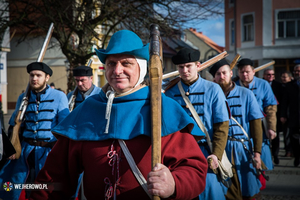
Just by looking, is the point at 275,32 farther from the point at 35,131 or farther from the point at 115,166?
the point at 115,166

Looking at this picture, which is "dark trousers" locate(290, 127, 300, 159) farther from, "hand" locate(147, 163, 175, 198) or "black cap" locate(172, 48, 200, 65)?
"hand" locate(147, 163, 175, 198)

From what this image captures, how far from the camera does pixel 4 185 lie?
230 inches

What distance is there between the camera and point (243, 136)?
562 centimetres

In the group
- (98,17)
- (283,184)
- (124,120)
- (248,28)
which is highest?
(248,28)

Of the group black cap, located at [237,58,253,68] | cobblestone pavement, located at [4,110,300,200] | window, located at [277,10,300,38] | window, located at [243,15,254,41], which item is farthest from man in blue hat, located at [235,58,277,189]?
window, located at [243,15,254,41]

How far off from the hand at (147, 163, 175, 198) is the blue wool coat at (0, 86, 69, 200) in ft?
12.7

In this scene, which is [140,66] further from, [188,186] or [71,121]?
[188,186]

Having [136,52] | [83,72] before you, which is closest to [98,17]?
[83,72]

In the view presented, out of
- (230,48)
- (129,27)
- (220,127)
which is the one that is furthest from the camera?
(230,48)

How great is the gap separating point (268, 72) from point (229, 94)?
5.65 meters

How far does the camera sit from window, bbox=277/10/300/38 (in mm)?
29188

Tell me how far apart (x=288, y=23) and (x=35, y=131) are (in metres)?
26.9

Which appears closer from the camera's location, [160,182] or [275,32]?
[160,182]

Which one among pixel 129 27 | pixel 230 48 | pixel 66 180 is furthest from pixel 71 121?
pixel 230 48
